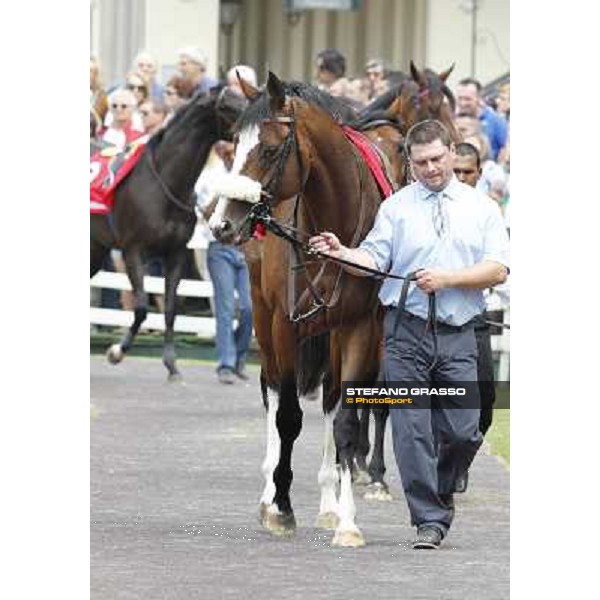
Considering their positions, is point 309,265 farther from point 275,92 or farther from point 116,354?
point 116,354

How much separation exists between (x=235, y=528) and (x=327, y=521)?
16.8 inches

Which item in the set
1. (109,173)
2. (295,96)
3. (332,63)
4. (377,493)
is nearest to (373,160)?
(295,96)

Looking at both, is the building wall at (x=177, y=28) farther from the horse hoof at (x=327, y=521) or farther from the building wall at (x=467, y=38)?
the horse hoof at (x=327, y=521)

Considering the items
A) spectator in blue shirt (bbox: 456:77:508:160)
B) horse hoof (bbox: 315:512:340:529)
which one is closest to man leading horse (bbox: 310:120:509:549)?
horse hoof (bbox: 315:512:340:529)

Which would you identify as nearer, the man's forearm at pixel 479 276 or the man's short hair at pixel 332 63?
the man's forearm at pixel 479 276

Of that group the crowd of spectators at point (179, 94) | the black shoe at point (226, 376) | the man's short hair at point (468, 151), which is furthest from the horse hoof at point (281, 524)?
the black shoe at point (226, 376)

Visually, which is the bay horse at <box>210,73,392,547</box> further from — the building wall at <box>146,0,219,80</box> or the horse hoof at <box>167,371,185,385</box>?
the building wall at <box>146,0,219,80</box>

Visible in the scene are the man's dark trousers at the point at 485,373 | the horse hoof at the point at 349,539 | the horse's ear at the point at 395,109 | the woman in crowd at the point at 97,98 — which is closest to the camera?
the horse hoof at the point at 349,539

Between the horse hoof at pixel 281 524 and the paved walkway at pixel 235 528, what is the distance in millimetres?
47

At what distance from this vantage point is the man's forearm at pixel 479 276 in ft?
36.1

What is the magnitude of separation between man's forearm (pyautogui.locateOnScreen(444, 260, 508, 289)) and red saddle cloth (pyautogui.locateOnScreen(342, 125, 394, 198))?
1.07m

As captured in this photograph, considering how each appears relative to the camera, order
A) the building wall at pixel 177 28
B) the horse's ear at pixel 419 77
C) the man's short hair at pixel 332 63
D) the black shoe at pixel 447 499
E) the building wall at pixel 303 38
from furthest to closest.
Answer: the building wall at pixel 303 38 → the building wall at pixel 177 28 → the man's short hair at pixel 332 63 → the horse's ear at pixel 419 77 → the black shoe at pixel 447 499
